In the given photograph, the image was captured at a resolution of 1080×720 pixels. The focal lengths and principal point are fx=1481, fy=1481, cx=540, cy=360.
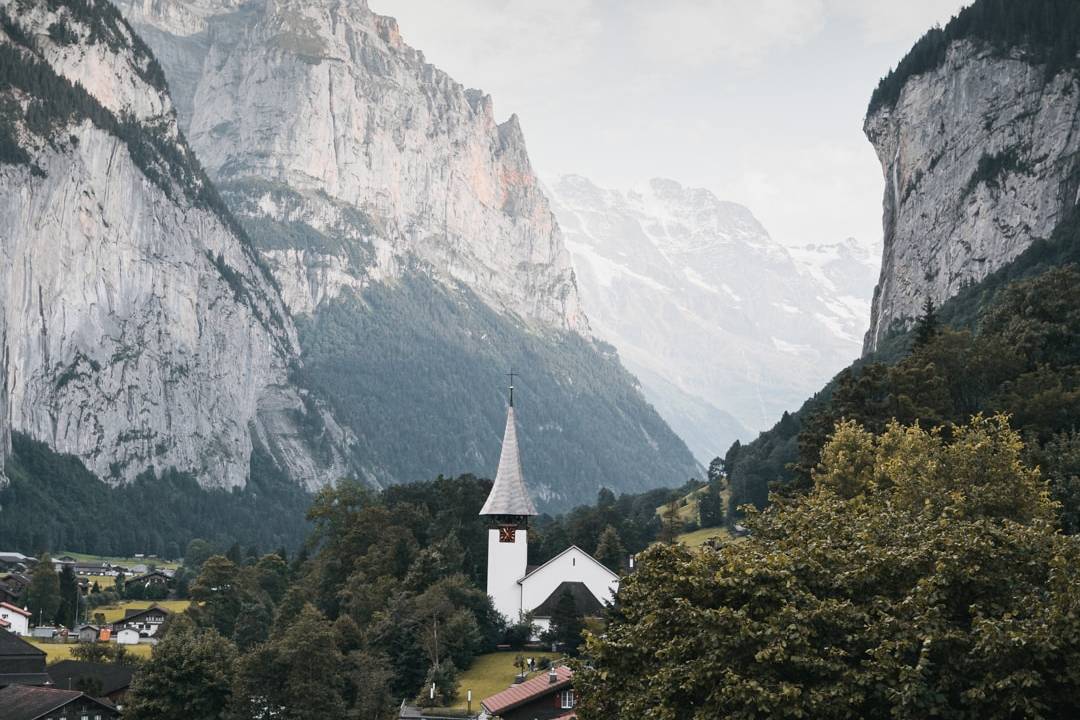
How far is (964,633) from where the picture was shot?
117 ft

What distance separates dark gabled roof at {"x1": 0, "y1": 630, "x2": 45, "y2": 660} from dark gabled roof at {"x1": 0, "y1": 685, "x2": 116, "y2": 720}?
9.15 meters

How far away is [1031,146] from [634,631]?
12349 cm

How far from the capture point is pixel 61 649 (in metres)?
116

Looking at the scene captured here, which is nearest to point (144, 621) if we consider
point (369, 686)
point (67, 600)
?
point (67, 600)

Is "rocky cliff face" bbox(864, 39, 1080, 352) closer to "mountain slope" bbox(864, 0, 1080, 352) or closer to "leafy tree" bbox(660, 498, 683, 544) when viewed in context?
"mountain slope" bbox(864, 0, 1080, 352)

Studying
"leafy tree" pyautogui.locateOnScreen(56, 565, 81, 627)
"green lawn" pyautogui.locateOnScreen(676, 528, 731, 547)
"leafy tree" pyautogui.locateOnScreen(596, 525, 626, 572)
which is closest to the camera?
"leafy tree" pyautogui.locateOnScreen(596, 525, 626, 572)

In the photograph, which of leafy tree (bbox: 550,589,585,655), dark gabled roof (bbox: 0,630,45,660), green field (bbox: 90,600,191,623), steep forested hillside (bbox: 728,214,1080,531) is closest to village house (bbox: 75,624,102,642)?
green field (bbox: 90,600,191,623)

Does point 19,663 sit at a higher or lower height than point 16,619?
lower

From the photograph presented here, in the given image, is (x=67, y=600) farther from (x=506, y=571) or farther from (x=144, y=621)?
(x=506, y=571)

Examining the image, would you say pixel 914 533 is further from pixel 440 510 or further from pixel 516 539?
pixel 440 510

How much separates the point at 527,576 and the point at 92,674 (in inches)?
1142

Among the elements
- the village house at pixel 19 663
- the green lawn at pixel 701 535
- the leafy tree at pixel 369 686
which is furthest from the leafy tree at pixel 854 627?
the green lawn at pixel 701 535

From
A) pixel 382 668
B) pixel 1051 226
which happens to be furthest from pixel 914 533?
pixel 1051 226

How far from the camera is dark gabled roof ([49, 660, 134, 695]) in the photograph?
309 ft
